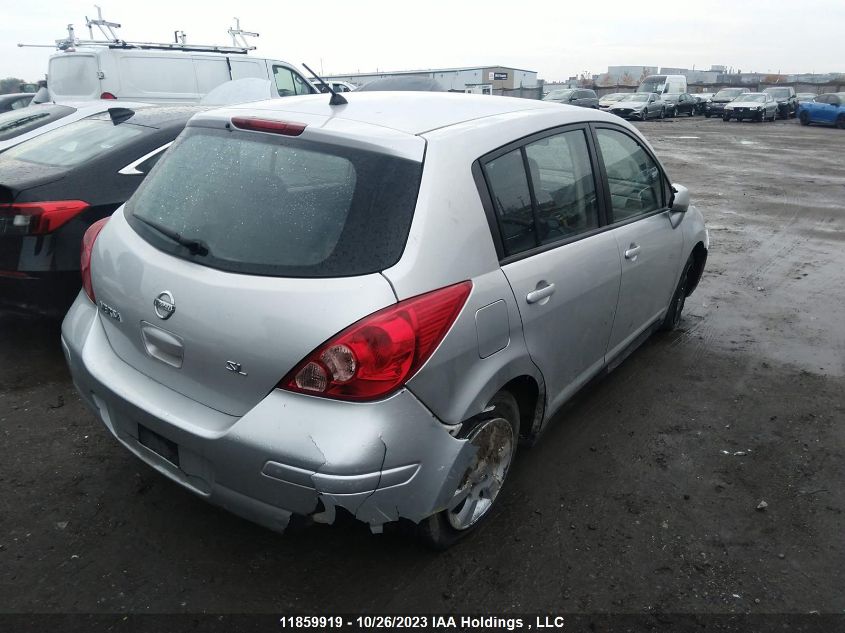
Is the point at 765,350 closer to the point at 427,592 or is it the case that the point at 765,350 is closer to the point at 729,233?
the point at 427,592

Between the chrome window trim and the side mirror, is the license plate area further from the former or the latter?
the side mirror

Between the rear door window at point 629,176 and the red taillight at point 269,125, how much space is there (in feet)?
5.76

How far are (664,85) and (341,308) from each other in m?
35.6

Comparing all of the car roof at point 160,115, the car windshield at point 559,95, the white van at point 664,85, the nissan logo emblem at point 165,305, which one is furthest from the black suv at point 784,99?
the nissan logo emblem at point 165,305

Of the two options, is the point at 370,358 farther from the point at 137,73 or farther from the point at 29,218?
the point at 137,73

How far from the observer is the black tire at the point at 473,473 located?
2473 millimetres

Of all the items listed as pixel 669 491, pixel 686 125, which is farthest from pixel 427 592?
pixel 686 125

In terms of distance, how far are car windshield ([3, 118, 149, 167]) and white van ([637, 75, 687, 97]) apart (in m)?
32.8

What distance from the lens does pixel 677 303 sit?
486cm

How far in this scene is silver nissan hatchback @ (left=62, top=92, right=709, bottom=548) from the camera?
207 centimetres

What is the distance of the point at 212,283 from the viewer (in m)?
2.20

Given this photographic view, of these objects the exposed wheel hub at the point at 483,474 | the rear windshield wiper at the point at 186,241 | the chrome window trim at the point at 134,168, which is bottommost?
the exposed wheel hub at the point at 483,474

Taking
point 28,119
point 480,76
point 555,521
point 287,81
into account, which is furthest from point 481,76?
point 555,521

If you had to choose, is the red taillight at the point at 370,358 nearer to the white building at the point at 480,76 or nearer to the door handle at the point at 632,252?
the door handle at the point at 632,252
